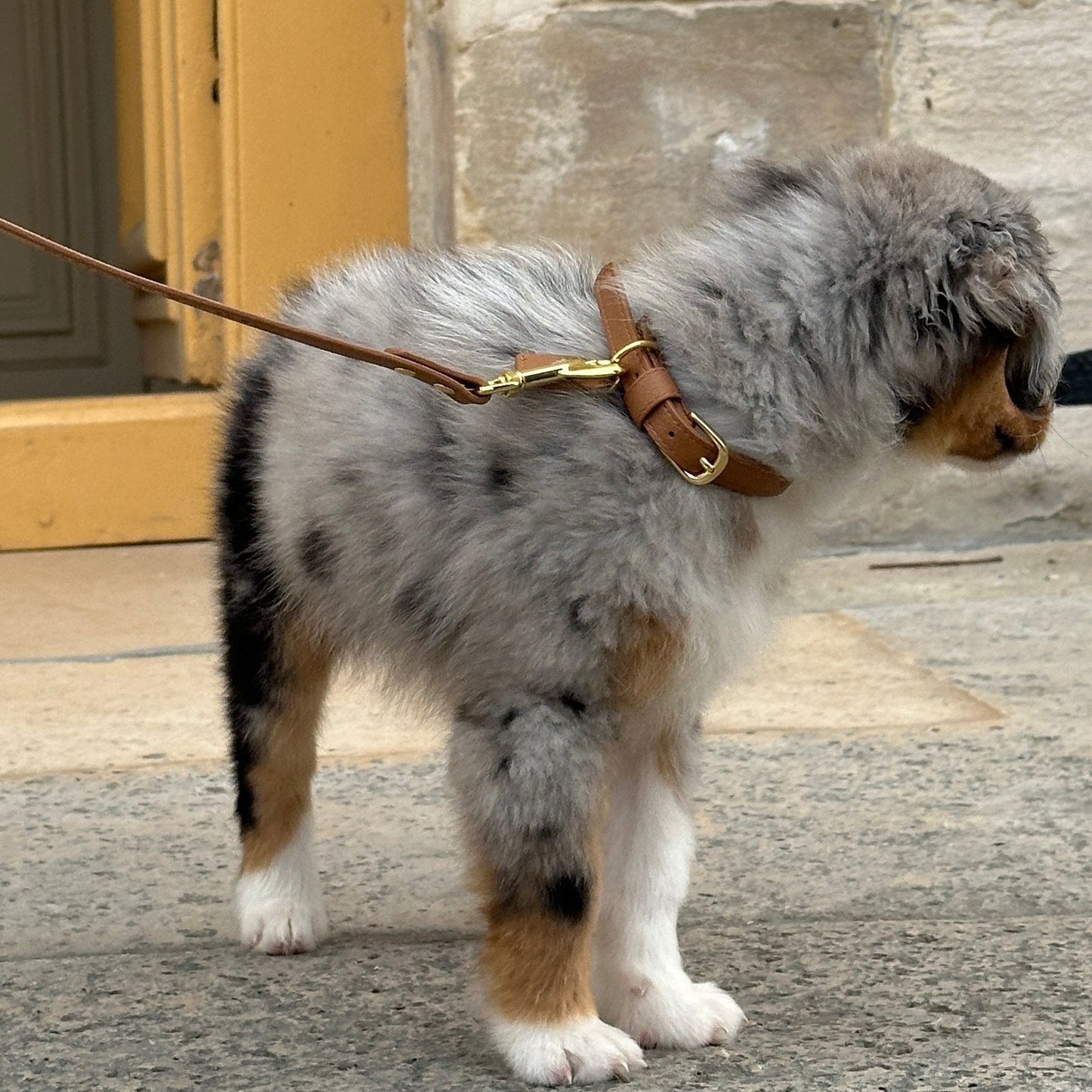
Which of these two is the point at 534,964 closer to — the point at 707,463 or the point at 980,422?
the point at 707,463

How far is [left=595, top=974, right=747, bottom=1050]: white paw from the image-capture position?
237 cm

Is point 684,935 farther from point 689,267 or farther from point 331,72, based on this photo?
Result: point 331,72

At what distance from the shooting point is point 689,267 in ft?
7.74

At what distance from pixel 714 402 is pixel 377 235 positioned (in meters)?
3.24

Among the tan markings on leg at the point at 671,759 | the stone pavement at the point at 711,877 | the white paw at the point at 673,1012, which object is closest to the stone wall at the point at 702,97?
the stone pavement at the point at 711,877

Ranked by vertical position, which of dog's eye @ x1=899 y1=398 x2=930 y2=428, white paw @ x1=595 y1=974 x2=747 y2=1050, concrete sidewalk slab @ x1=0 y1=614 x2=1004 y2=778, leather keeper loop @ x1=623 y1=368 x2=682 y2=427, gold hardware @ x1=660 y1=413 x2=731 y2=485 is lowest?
white paw @ x1=595 y1=974 x2=747 y2=1050

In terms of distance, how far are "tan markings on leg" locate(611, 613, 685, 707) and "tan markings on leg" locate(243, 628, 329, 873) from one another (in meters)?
0.65

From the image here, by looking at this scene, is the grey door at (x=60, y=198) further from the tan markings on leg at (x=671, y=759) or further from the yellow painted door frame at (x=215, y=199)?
the tan markings on leg at (x=671, y=759)

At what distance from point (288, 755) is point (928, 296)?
4.13 feet

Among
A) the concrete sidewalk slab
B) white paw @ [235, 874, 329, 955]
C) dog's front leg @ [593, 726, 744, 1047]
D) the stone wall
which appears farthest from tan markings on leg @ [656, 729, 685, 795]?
the stone wall

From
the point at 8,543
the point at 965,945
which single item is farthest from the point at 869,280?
the point at 8,543

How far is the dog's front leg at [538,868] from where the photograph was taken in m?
2.18

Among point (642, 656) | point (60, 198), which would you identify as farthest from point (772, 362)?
point (60, 198)

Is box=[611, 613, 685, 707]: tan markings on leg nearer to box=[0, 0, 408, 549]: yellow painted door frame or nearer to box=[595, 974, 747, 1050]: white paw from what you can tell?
box=[595, 974, 747, 1050]: white paw
